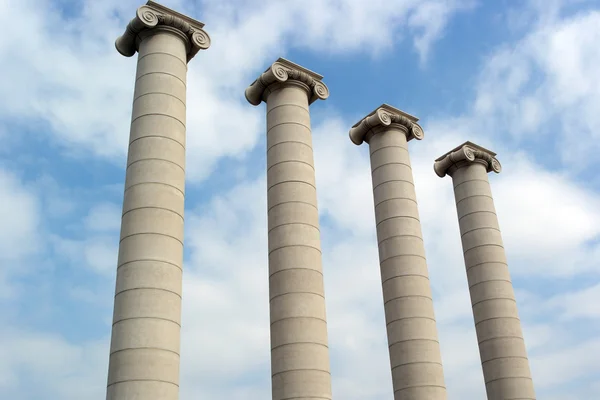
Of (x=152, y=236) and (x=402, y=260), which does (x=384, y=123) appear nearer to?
(x=402, y=260)

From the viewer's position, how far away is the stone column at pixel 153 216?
3500 cm

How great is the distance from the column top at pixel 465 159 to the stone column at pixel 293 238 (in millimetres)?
18177

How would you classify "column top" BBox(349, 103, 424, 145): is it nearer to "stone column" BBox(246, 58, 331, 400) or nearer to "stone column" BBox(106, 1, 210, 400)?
"stone column" BBox(246, 58, 331, 400)

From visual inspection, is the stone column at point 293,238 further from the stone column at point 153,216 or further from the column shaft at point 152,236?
the column shaft at point 152,236

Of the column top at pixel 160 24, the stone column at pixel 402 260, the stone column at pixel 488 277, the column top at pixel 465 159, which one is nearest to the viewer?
the column top at pixel 160 24

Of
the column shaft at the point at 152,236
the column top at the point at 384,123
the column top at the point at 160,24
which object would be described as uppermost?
the column top at the point at 384,123

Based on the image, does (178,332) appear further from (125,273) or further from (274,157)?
(274,157)

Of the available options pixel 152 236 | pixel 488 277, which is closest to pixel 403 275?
pixel 488 277

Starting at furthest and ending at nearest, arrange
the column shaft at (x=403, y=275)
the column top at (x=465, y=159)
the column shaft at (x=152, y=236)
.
→ the column top at (x=465, y=159), the column shaft at (x=403, y=275), the column shaft at (x=152, y=236)

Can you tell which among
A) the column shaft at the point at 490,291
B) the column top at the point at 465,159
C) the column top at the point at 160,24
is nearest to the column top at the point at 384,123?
the column top at the point at 465,159

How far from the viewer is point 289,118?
5003cm

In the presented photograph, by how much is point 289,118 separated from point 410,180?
13.4m

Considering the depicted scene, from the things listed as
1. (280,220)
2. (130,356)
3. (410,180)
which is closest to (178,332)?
(130,356)

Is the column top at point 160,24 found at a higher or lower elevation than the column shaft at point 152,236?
higher
